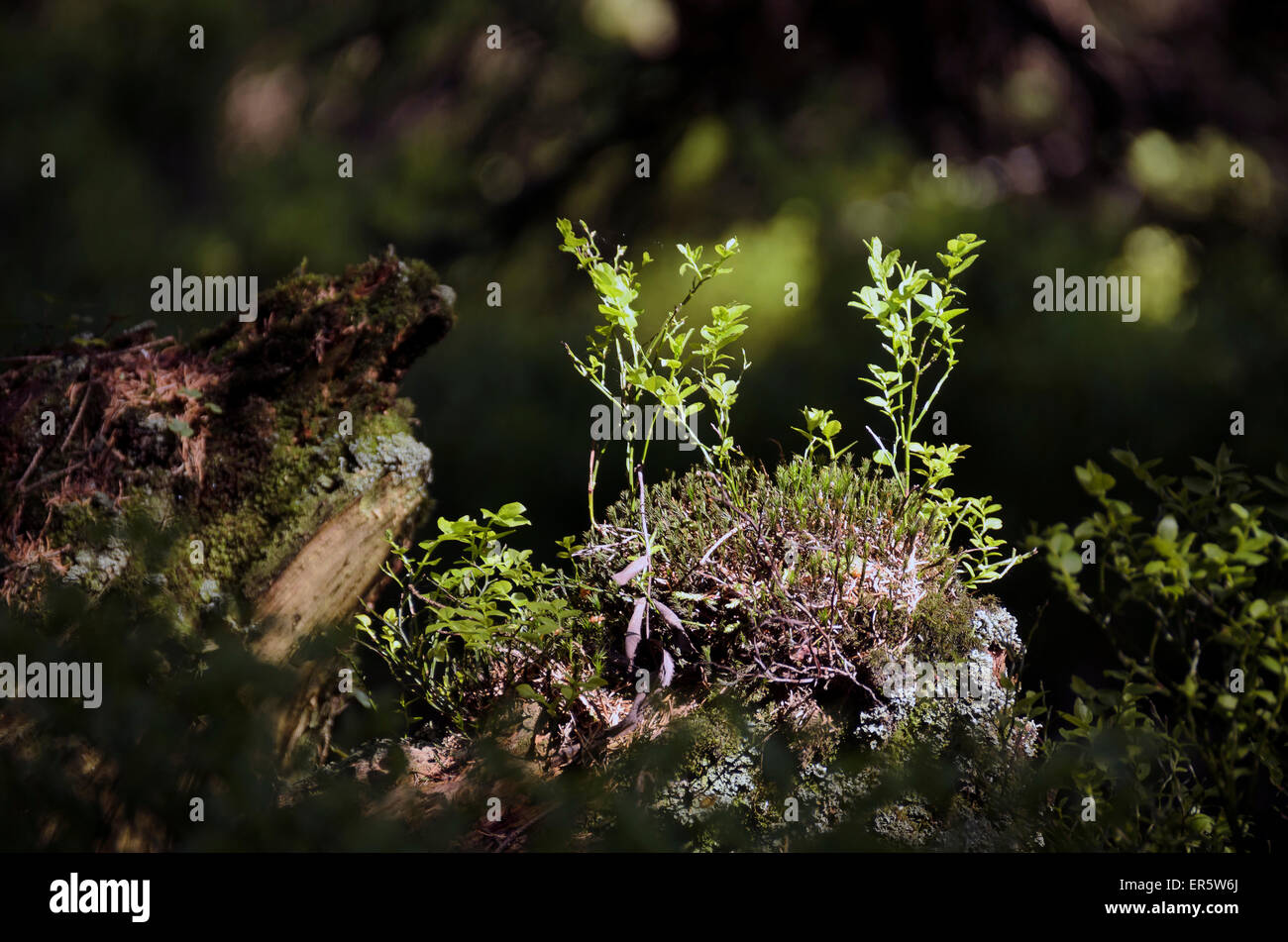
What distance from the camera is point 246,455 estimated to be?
218 cm

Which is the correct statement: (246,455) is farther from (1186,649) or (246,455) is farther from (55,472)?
(1186,649)

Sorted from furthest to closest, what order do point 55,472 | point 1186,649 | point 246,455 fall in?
point 246,455 → point 55,472 → point 1186,649

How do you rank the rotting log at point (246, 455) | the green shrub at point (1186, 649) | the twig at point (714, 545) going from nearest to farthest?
the green shrub at point (1186, 649)
the twig at point (714, 545)
the rotting log at point (246, 455)

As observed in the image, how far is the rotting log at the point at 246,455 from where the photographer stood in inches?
78.8

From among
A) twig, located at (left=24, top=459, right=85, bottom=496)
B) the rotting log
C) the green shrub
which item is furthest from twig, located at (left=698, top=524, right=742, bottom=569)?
twig, located at (left=24, top=459, right=85, bottom=496)

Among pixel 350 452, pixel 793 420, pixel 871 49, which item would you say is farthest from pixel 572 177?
pixel 350 452

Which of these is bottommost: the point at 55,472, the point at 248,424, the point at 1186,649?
the point at 1186,649

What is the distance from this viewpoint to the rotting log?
200cm

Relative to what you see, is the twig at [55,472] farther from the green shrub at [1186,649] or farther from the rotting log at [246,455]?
the green shrub at [1186,649]

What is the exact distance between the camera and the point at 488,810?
1.35 m

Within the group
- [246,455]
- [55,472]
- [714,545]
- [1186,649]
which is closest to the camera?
[1186,649]

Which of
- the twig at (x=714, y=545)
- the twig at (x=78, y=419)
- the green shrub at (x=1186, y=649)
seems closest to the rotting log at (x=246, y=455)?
the twig at (x=78, y=419)

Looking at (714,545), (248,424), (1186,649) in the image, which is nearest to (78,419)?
(248,424)
